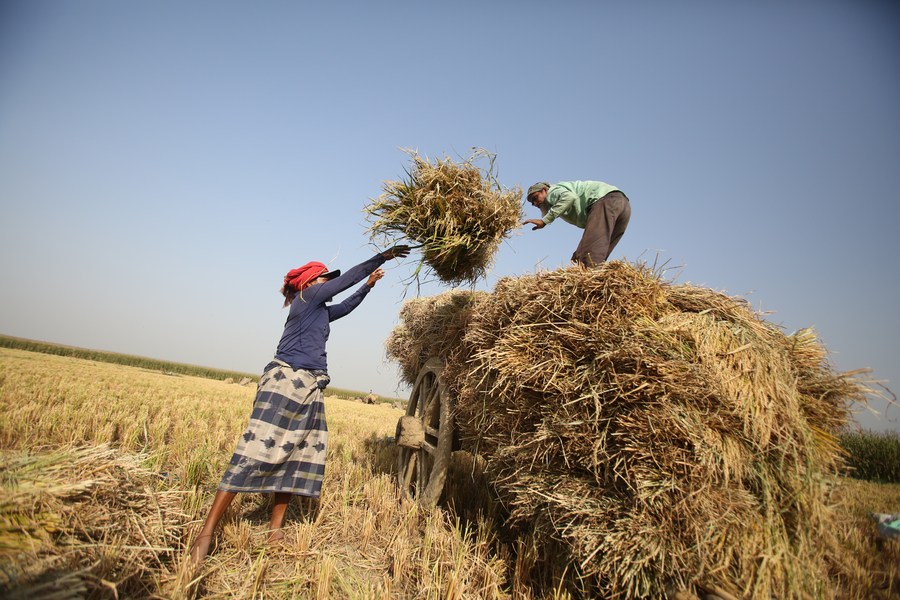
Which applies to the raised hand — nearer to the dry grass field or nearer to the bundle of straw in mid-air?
the bundle of straw in mid-air

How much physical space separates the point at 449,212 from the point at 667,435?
2140 mm

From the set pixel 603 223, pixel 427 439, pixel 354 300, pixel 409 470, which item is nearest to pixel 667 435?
pixel 603 223

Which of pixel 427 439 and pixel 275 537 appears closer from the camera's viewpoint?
pixel 275 537

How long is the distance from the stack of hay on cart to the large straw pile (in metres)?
1.92

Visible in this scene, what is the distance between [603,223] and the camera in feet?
10.8

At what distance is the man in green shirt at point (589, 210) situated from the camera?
3277 mm

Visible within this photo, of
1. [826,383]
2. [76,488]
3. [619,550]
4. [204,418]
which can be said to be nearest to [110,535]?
[76,488]

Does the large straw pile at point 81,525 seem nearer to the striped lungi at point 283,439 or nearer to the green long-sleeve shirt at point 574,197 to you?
the striped lungi at point 283,439

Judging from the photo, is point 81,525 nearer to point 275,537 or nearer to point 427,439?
point 275,537

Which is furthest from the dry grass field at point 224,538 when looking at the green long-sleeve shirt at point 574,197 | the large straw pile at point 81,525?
the green long-sleeve shirt at point 574,197

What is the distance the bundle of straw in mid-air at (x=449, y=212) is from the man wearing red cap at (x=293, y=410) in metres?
0.31

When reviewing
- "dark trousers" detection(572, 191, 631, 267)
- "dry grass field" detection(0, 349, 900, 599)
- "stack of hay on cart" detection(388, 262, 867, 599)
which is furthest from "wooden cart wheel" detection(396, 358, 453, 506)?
"dark trousers" detection(572, 191, 631, 267)

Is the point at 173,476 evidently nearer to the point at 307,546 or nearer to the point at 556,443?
the point at 307,546

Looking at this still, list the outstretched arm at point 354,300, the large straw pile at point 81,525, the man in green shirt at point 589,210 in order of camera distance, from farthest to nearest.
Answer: the outstretched arm at point 354,300, the man in green shirt at point 589,210, the large straw pile at point 81,525
